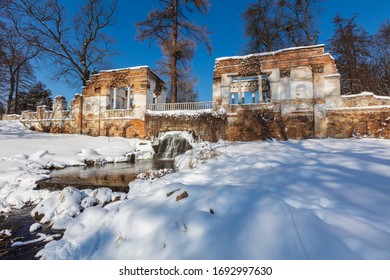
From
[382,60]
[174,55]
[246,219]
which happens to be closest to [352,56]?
[382,60]

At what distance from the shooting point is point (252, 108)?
508 inches

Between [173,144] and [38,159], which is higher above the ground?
[173,144]

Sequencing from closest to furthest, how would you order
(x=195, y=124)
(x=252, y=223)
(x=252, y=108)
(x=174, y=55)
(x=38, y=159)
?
1. (x=252, y=223)
2. (x=38, y=159)
3. (x=252, y=108)
4. (x=195, y=124)
5. (x=174, y=55)

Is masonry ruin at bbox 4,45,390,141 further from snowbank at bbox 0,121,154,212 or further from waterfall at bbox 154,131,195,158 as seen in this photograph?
snowbank at bbox 0,121,154,212

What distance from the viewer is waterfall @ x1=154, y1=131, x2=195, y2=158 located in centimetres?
1256

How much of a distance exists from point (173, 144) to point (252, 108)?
579 centimetres

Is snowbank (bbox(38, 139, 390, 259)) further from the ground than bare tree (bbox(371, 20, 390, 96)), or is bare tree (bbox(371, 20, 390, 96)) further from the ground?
bare tree (bbox(371, 20, 390, 96))

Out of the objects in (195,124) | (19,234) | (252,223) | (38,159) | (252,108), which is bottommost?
(19,234)

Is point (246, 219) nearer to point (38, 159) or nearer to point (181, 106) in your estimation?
point (38, 159)

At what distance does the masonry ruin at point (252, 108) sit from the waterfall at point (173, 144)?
68cm

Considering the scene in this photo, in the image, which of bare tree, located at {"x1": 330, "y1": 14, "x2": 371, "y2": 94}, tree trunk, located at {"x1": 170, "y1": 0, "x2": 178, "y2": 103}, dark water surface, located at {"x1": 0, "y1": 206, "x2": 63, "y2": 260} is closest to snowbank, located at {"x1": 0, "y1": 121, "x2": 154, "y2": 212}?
dark water surface, located at {"x1": 0, "y1": 206, "x2": 63, "y2": 260}

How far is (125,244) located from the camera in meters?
2.46

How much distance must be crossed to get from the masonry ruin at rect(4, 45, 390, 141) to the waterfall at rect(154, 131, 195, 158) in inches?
26.7

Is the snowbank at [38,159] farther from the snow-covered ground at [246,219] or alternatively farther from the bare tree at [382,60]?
the bare tree at [382,60]
